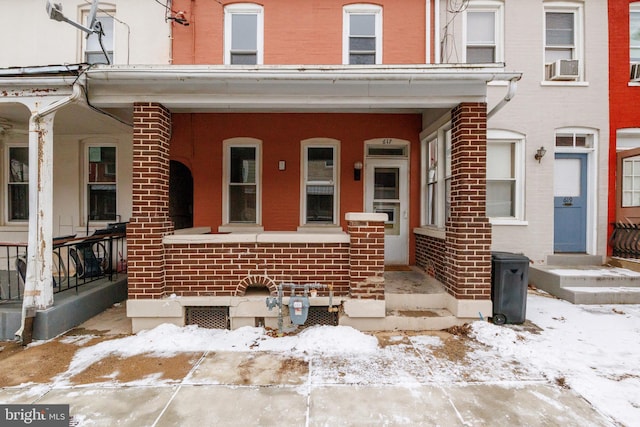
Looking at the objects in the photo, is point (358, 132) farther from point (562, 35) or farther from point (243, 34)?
point (562, 35)

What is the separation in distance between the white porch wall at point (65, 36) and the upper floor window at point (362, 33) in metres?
3.71

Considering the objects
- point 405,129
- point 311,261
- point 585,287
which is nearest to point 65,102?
point 311,261

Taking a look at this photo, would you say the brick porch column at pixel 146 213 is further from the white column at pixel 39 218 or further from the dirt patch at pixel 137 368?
the white column at pixel 39 218

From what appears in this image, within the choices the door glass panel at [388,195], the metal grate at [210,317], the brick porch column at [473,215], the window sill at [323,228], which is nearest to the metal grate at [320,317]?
the metal grate at [210,317]

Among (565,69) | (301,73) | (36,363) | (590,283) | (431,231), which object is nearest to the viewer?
(36,363)

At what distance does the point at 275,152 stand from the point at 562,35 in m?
6.59

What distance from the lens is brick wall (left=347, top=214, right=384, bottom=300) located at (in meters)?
4.26

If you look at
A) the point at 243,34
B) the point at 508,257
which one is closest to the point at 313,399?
the point at 508,257

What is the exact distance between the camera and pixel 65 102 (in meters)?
4.11

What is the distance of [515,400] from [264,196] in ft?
16.9

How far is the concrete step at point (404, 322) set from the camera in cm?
431

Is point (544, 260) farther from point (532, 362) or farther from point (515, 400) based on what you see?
point (515, 400)

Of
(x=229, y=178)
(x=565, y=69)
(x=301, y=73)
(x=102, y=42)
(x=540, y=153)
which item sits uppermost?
(x=102, y=42)

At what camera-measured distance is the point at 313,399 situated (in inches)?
113
